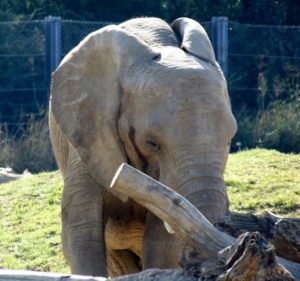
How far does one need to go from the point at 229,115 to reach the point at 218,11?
10.7m

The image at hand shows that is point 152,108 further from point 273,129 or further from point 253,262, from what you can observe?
point 273,129

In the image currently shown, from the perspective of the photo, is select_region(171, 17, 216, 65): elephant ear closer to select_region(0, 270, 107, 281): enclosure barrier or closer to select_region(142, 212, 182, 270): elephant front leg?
select_region(142, 212, 182, 270): elephant front leg

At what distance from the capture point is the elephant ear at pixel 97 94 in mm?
6441

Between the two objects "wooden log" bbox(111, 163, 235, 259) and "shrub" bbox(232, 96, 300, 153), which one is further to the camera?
"shrub" bbox(232, 96, 300, 153)

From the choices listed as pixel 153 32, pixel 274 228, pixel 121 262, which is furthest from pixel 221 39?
pixel 274 228

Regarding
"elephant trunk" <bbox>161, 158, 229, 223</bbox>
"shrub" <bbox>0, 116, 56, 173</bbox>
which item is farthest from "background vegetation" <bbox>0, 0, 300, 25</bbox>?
"elephant trunk" <bbox>161, 158, 229, 223</bbox>

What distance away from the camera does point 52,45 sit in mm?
13195

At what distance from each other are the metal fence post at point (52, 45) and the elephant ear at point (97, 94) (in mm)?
6438

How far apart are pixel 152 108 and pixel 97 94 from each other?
19.0 inches

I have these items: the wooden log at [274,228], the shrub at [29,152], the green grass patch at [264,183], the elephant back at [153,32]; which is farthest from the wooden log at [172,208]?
the shrub at [29,152]

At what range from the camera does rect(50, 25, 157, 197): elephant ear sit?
6441mm

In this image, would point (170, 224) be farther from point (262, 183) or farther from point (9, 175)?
point (9, 175)

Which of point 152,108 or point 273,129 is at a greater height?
point 152,108

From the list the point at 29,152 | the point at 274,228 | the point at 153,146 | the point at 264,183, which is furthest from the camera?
the point at 29,152
